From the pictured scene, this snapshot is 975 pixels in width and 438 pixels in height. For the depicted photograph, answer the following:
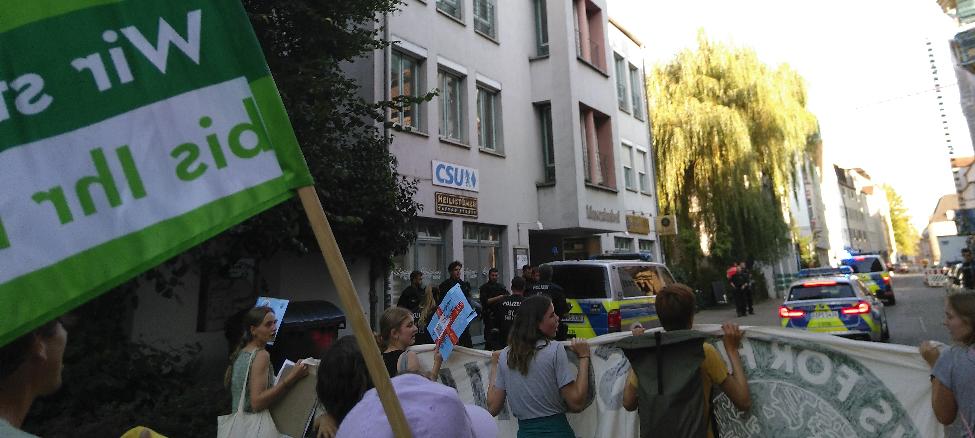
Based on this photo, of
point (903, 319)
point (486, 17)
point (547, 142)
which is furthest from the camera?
point (547, 142)

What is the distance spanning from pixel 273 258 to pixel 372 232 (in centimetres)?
181

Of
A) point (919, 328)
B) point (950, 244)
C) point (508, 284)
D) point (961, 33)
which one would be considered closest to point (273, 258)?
point (508, 284)

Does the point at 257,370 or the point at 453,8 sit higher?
the point at 453,8

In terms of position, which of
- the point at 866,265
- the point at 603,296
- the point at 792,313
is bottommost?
the point at 792,313

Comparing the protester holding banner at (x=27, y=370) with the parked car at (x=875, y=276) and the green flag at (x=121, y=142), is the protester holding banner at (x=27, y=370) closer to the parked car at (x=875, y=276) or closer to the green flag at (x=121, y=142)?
the green flag at (x=121, y=142)

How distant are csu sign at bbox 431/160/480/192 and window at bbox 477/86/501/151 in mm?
1403

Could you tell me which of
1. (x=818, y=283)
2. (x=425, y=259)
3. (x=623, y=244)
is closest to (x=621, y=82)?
(x=623, y=244)

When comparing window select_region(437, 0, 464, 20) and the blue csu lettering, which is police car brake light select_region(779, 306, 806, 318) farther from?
window select_region(437, 0, 464, 20)

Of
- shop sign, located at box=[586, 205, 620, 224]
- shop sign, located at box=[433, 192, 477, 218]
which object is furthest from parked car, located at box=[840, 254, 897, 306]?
shop sign, located at box=[433, 192, 477, 218]

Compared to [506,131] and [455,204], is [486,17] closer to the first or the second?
[506,131]

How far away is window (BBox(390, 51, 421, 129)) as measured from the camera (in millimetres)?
14422

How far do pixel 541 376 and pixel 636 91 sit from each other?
76.7ft

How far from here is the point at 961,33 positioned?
27.6 m

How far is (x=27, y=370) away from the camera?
1.61 metres
